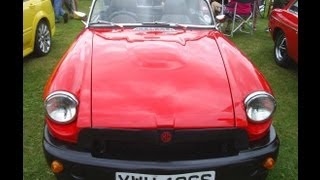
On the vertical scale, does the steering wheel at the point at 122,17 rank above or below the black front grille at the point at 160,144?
above

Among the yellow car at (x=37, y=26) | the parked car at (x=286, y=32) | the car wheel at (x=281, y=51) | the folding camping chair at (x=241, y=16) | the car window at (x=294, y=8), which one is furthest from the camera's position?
the folding camping chair at (x=241, y=16)

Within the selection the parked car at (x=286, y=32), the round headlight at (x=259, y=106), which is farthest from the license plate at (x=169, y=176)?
the parked car at (x=286, y=32)

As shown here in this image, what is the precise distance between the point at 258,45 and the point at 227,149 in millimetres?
6513

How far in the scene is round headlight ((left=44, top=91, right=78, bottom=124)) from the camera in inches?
106

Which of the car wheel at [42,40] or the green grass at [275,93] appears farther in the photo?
the car wheel at [42,40]

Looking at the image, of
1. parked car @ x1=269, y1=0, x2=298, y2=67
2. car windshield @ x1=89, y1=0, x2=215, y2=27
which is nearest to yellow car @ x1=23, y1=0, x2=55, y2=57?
car windshield @ x1=89, y1=0, x2=215, y2=27

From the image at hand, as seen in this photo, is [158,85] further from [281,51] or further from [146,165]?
[281,51]

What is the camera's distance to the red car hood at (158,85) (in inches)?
103

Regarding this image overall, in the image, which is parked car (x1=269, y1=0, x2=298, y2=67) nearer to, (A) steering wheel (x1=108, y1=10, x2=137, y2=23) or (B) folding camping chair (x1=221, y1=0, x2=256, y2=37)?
(B) folding camping chair (x1=221, y1=0, x2=256, y2=37)

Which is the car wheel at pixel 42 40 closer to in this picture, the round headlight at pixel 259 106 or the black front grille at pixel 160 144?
the black front grille at pixel 160 144

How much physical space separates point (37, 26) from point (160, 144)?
5.32 meters

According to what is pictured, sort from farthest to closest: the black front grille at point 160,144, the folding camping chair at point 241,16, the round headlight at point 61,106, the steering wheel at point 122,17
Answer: the folding camping chair at point 241,16
the steering wheel at point 122,17
the round headlight at point 61,106
the black front grille at point 160,144

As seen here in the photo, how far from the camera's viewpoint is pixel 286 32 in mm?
6566

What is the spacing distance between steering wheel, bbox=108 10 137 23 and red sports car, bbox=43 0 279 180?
934 millimetres
